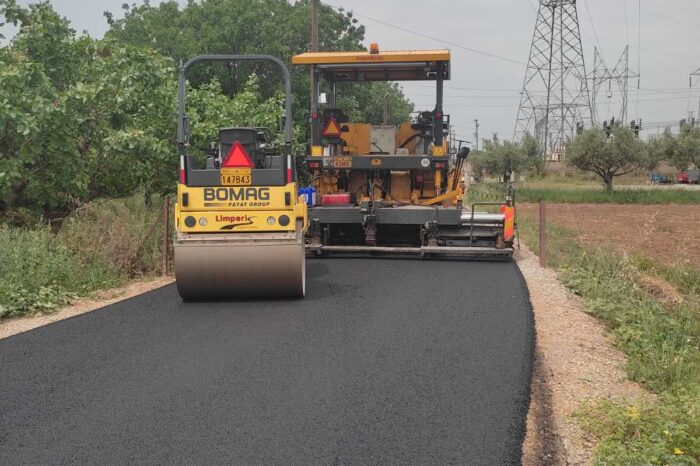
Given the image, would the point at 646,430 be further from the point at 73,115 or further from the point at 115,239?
the point at 73,115

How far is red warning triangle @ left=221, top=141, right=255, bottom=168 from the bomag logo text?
0.28 meters

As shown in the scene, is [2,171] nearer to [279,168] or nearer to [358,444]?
[279,168]

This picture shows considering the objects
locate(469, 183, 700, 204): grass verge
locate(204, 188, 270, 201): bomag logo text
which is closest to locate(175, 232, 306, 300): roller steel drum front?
locate(204, 188, 270, 201): bomag logo text

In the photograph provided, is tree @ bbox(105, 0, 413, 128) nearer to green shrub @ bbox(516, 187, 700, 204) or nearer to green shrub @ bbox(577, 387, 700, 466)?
green shrub @ bbox(516, 187, 700, 204)

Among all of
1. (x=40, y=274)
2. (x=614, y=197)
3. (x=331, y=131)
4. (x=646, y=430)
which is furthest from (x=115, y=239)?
(x=614, y=197)

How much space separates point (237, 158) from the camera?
25.5 ft

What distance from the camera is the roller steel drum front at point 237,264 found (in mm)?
7375

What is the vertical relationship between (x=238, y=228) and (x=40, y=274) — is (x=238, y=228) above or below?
above

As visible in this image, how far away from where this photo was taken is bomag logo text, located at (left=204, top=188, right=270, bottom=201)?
768cm

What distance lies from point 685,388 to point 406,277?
4.72 metres

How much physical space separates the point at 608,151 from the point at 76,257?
39716mm

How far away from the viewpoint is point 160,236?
11.0 m

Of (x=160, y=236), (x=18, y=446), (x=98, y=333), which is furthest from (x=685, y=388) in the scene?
(x=160, y=236)

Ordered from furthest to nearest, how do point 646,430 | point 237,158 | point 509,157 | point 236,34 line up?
point 509,157 → point 236,34 → point 237,158 → point 646,430
